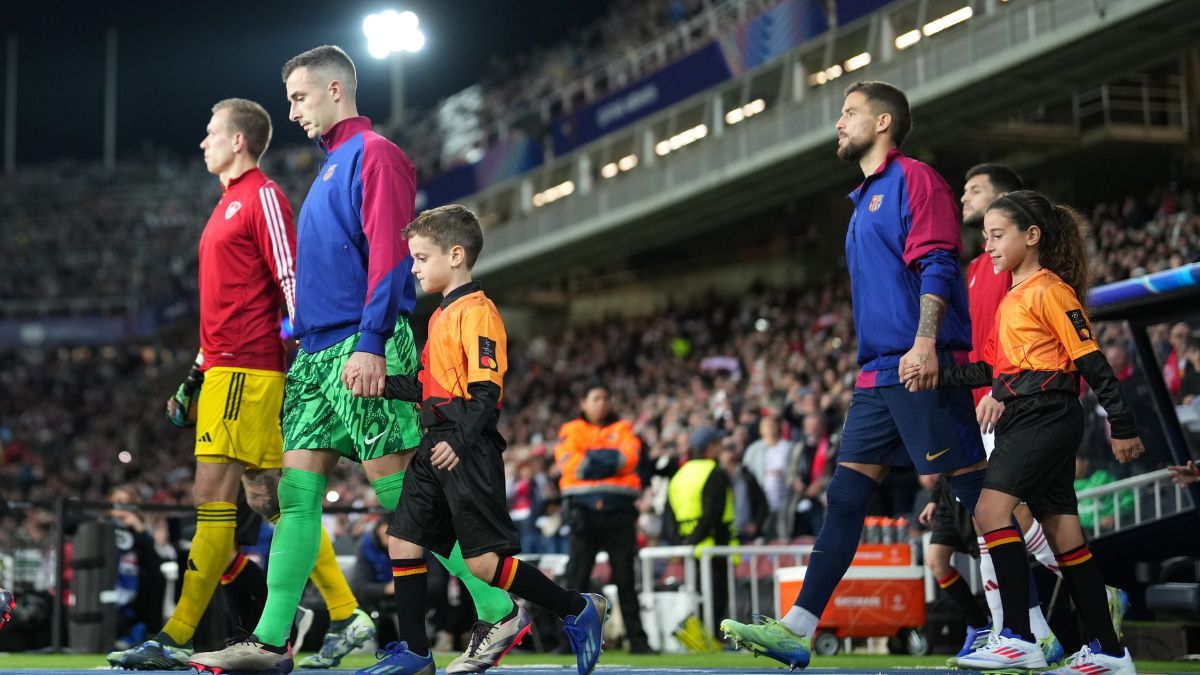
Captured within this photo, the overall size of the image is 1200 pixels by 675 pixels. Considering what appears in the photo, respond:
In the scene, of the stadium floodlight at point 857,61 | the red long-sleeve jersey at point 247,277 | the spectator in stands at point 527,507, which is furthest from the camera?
the stadium floodlight at point 857,61

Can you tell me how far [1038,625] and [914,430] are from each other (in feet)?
4.45

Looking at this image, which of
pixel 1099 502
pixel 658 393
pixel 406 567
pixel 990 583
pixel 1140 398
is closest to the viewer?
pixel 406 567

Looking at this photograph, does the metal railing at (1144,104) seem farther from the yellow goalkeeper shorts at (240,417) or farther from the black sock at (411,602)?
the black sock at (411,602)

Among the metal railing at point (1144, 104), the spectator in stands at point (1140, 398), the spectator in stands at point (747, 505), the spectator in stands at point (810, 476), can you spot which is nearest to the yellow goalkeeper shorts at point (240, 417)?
the spectator in stands at point (1140, 398)

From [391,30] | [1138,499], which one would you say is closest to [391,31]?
[391,30]

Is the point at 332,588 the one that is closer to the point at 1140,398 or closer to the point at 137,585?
the point at 1140,398

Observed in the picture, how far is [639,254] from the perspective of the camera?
33969 mm

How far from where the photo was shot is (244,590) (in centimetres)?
657

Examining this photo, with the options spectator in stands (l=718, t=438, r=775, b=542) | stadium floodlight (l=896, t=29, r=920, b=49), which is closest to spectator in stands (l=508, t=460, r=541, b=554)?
spectator in stands (l=718, t=438, r=775, b=542)

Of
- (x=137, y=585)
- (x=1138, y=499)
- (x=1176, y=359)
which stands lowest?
(x=137, y=585)

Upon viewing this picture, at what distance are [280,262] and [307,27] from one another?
59.8 m

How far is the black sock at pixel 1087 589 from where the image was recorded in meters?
4.98

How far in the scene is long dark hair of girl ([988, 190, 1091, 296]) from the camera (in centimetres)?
523

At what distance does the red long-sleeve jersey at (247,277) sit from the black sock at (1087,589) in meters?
3.19
